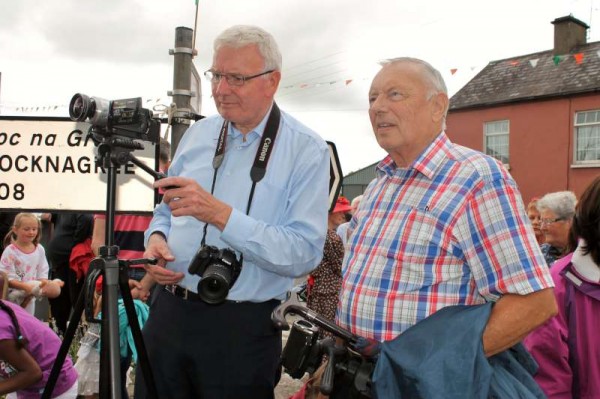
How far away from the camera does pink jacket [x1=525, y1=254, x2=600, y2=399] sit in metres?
2.17

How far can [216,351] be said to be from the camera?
2154 millimetres

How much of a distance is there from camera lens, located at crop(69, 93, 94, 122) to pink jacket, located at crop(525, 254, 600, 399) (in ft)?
5.88

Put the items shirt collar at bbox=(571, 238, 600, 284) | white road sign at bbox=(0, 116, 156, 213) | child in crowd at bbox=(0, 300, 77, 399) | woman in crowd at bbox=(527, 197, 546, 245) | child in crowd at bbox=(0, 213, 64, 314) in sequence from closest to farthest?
shirt collar at bbox=(571, 238, 600, 284) < child in crowd at bbox=(0, 300, 77, 399) < white road sign at bbox=(0, 116, 156, 213) < woman in crowd at bbox=(527, 197, 546, 245) < child in crowd at bbox=(0, 213, 64, 314)

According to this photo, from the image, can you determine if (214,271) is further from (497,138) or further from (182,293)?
(497,138)

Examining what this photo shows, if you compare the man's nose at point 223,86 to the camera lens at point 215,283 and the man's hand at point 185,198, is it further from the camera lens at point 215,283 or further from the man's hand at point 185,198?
the camera lens at point 215,283

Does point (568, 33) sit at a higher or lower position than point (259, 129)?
higher

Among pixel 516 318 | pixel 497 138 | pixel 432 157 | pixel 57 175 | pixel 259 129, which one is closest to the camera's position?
pixel 516 318

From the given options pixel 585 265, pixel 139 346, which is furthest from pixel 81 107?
pixel 585 265

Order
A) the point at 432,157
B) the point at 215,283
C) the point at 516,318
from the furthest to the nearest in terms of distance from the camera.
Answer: the point at 215,283 → the point at 432,157 → the point at 516,318

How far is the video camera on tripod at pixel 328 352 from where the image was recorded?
163 centimetres

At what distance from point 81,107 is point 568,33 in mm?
22635

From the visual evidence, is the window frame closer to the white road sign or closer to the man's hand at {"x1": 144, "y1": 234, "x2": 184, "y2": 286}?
the white road sign

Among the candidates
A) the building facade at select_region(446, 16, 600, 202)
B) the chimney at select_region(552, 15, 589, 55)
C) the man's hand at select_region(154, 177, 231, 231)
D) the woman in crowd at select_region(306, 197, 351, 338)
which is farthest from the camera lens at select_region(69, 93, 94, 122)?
the chimney at select_region(552, 15, 589, 55)

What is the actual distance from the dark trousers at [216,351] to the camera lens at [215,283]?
0.23 m
